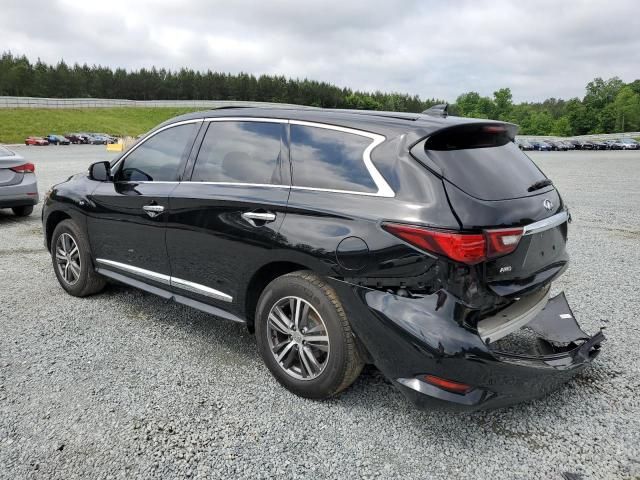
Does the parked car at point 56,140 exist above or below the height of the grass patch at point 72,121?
below

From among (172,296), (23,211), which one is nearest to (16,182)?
(23,211)

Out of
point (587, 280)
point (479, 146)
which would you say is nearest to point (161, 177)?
point (479, 146)

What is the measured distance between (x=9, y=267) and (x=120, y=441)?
4.34m

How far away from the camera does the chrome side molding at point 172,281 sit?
3.49m

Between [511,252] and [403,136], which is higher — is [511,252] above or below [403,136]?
below

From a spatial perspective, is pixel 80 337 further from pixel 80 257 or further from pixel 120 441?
pixel 120 441

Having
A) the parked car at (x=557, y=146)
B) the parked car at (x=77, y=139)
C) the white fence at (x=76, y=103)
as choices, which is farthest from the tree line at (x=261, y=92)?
the parked car at (x=77, y=139)

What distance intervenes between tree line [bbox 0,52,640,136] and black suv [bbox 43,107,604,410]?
3938 inches

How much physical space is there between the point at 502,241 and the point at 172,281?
8.02 feet

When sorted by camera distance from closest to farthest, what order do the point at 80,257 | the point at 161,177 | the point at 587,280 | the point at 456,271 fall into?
the point at 456,271 < the point at 161,177 < the point at 80,257 < the point at 587,280

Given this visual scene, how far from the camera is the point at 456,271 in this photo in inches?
97.0

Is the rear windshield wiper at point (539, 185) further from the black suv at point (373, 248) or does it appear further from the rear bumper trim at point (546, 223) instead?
the rear bumper trim at point (546, 223)

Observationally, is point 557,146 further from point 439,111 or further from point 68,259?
point 68,259

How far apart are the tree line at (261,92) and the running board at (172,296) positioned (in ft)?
326
